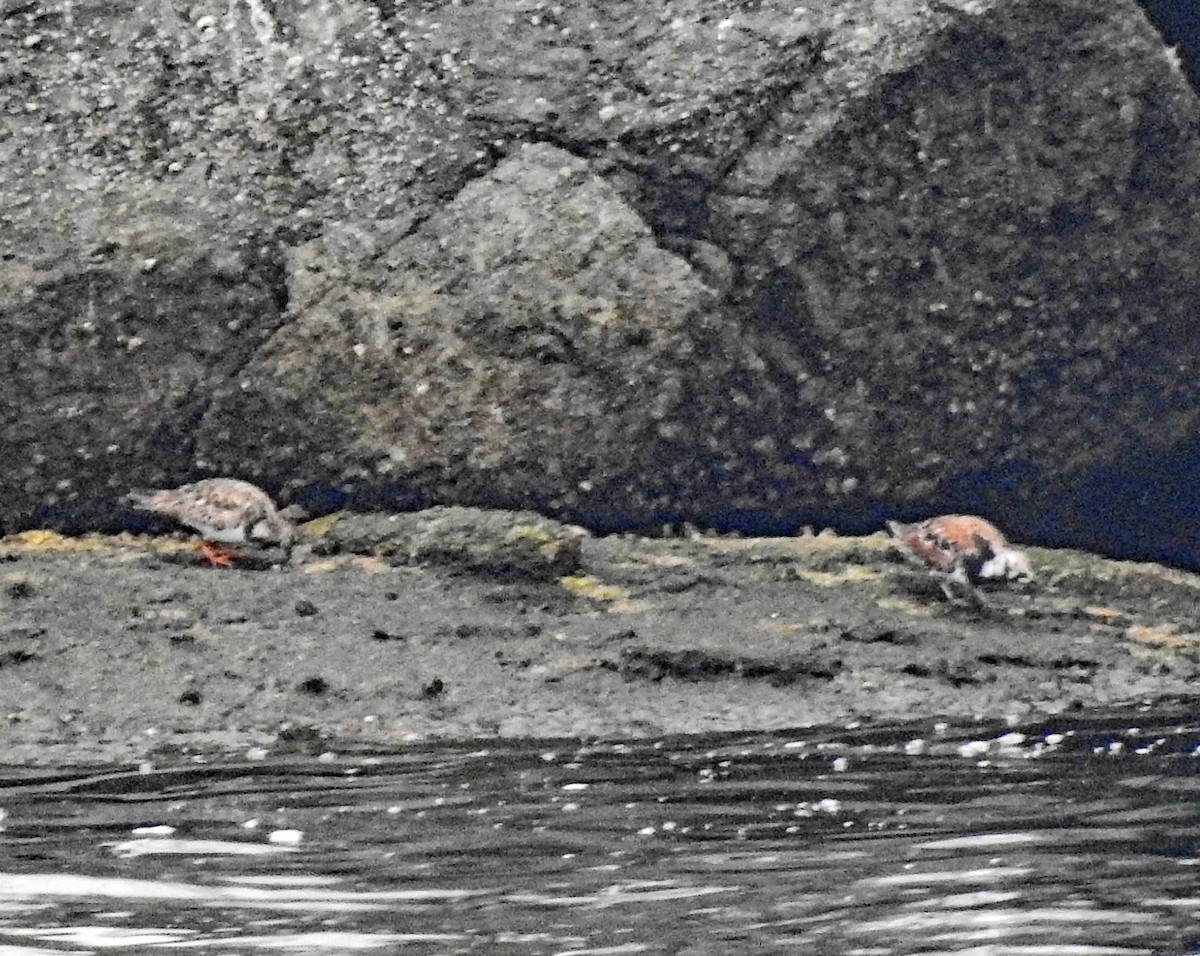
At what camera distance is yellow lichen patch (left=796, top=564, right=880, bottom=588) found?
26.3ft

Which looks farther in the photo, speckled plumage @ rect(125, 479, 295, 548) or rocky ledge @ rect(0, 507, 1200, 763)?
speckled plumage @ rect(125, 479, 295, 548)

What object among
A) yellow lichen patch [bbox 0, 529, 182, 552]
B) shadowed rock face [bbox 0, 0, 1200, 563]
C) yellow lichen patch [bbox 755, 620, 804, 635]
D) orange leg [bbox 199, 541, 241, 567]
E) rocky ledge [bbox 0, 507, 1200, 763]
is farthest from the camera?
shadowed rock face [bbox 0, 0, 1200, 563]

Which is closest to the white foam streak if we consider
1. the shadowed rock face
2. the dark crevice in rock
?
the dark crevice in rock

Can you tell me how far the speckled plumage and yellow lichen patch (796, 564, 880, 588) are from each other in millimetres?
1778

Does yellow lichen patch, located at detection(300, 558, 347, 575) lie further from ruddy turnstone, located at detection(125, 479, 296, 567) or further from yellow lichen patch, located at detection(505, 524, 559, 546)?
yellow lichen patch, located at detection(505, 524, 559, 546)

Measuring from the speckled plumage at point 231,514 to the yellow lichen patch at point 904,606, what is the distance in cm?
203

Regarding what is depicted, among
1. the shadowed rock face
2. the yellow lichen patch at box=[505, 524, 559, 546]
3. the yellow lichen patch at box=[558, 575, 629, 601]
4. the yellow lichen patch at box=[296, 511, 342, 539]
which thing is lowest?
the yellow lichen patch at box=[558, 575, 629, 601]

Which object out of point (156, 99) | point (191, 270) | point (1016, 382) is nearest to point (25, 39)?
point (156, 99)

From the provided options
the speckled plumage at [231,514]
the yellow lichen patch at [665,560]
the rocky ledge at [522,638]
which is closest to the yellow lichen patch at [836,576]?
the rocky ledge at [522,638]

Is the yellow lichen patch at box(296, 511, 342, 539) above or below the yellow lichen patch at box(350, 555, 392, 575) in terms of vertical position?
above

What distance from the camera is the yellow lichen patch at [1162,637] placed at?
770 cm

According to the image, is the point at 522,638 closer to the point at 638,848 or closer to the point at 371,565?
the point at 371,565

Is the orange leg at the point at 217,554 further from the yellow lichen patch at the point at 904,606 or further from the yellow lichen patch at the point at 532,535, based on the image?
the yellow lichen patch at the point at 904,606

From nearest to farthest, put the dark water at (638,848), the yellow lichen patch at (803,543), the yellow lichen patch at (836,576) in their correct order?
the dark water at (638,848)
the yellow lichen patch at (836,576)
the yellow lichen patch at (803,543)
